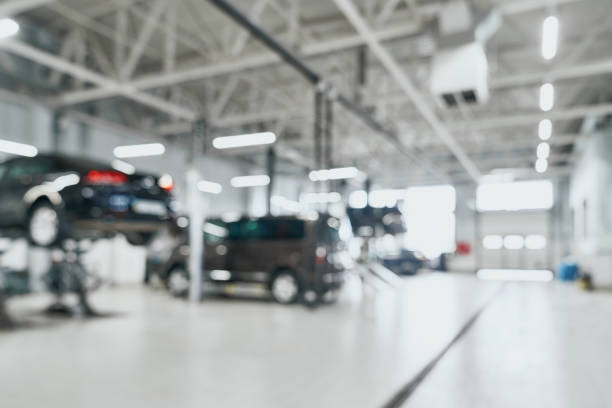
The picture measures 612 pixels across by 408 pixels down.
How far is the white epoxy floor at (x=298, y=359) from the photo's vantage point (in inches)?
A: 107

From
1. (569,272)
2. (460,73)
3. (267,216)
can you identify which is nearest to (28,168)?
(267,216)

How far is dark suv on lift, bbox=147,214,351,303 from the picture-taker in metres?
7.05

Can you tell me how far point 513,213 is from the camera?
19156mm

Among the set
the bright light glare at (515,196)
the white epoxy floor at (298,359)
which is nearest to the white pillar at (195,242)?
the white epoxy floor at (298,359)

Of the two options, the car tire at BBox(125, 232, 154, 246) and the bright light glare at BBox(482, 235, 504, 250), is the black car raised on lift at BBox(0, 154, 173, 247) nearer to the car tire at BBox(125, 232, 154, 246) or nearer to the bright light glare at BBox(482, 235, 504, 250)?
the car tire at BBox(125, 232, 154, 246)

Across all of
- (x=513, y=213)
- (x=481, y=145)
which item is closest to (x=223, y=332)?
(x=481, y=145)

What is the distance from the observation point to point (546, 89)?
8.20m

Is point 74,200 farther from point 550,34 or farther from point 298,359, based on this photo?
point 550,34

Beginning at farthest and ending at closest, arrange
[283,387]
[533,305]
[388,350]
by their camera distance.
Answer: [533,305], [388,350], [283,387]

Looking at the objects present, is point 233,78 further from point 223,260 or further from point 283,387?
point 283,387

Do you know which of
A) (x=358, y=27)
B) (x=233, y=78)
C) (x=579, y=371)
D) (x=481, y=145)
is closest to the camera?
(x=579, y=371)

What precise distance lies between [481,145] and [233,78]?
9.17m

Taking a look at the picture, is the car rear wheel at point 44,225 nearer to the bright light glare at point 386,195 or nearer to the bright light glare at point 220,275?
the bright light glare at point 220,275

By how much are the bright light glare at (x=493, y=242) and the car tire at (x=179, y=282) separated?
15390 millimetres
